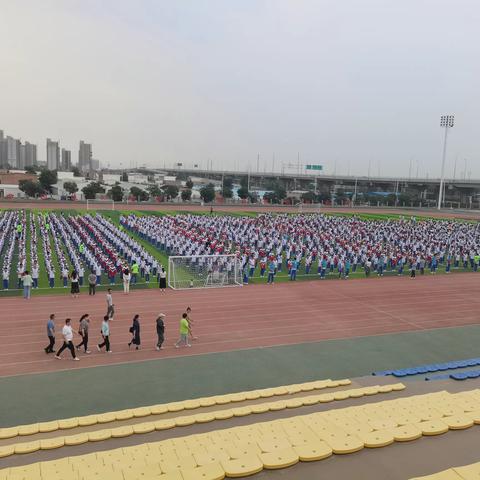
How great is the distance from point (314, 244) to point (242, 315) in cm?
1439

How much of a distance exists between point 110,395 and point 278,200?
231 ft

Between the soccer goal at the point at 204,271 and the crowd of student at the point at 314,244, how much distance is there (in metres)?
0.59

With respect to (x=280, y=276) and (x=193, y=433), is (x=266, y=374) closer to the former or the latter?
(x=193, y=433)

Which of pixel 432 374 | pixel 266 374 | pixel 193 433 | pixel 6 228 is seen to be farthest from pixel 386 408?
pixel 6 228

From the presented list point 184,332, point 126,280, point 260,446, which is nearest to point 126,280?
point 126,280

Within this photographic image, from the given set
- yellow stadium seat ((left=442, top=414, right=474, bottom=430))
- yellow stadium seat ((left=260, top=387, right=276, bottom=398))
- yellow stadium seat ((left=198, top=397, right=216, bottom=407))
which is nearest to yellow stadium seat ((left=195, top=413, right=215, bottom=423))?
yellow stadium seat ((left=198, top=397, right=216, bottom=407))

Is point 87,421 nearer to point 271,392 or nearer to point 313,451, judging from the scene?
point 271,392

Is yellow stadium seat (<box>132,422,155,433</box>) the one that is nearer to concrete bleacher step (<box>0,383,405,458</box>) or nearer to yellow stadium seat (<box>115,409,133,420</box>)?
concrete bleacher step (<box>0,383,405,458</box>)

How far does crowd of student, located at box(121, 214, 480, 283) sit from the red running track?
2.54 meters

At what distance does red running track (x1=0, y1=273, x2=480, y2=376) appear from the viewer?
1182cm

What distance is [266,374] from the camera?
10.6 metres

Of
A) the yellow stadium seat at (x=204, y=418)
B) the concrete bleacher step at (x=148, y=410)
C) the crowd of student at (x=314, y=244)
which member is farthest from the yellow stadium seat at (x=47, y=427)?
the crowd of student at (x=314, y=244)

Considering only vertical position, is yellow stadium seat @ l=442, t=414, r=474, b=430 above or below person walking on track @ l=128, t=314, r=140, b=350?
above

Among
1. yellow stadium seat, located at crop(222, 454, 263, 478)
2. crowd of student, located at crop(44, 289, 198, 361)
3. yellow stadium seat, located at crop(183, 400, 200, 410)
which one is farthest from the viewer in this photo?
crowd of student, located at crop(44, 289, 198, 361)
